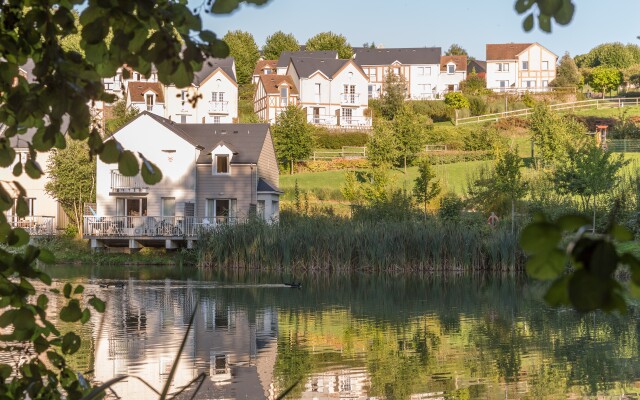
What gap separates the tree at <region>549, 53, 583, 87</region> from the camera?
319ft

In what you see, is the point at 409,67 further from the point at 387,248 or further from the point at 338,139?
the point at 387,248

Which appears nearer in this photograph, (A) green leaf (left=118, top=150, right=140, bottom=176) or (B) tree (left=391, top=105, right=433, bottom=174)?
(A) green leaf (left=118, top=150, right=140, bottom=176)

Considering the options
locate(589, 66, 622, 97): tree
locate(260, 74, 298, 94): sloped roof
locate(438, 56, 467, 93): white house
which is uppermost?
locate(438, 56, 467, 93): white house

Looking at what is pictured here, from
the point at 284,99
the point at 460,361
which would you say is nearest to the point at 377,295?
the point at 460,361

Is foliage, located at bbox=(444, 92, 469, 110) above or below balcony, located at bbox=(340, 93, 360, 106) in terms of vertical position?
below

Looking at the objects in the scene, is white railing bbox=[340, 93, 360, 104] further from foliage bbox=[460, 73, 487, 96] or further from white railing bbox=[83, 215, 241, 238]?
white railing bbox=[83, 215, 241, 238]

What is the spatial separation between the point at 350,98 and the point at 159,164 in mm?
45824

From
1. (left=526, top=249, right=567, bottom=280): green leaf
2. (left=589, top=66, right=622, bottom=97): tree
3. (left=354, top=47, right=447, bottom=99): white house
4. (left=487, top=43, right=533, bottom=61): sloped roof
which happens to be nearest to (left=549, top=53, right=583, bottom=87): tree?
(left=589, top=66, right=622, bottom=97): tree

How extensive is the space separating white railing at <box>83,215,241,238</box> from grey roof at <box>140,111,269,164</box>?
4056 mm

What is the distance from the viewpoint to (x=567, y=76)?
3875 inches

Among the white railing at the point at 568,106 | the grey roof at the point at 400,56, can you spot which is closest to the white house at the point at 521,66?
the grey roof at the point at 400,56

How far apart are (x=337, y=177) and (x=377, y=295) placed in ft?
113

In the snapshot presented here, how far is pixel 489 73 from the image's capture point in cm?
11050

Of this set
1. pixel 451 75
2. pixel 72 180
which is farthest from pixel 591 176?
pixel 451 75
